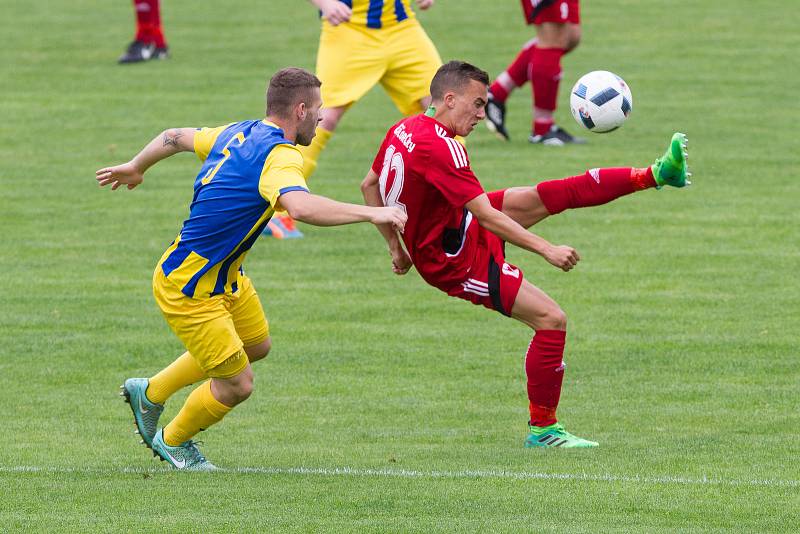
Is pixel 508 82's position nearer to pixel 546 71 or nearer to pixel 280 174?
pixel 546 71

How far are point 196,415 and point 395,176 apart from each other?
5.16 feet

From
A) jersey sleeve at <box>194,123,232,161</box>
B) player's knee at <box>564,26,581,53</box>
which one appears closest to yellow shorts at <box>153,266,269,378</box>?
jersey sleeve at <box>194,123,232,161</box>

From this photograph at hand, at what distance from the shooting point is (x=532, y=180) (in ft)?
46.8

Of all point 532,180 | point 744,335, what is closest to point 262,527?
point 744,335

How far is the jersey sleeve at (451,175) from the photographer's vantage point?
743 cm

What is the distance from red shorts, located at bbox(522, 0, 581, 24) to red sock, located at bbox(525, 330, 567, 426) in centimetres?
760

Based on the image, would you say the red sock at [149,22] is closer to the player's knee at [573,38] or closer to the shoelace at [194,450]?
the player's knee at [573,38]

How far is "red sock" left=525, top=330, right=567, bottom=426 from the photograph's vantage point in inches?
311


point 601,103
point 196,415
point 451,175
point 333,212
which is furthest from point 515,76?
point 333,212

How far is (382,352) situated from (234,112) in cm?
749

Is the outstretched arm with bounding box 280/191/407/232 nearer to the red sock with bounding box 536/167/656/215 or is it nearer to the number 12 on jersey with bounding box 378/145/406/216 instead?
the number 12 on jersey with bounding box 378/145/406/216

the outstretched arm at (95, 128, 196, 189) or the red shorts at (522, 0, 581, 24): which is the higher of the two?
the outstretched arm at (95, 128, 196, 189)

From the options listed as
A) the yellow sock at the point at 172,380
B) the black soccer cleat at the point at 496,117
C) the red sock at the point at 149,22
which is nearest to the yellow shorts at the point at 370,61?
the black soccer cleat at the point at 496,117

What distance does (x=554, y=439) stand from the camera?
7980 mm
